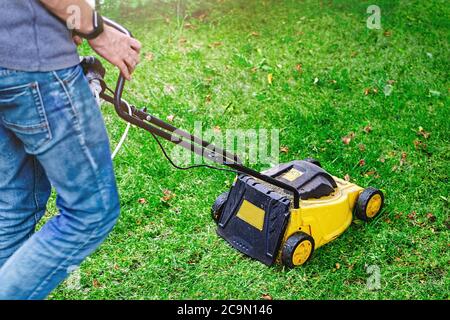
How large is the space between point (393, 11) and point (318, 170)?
2514mm

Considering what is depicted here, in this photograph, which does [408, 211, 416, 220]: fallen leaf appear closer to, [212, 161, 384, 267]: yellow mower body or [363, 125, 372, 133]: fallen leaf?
[212, 161, 384, 267]: yellow mower body

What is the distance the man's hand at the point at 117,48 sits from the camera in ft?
5.77

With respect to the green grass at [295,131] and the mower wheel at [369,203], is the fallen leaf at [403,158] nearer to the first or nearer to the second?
the green grass at [295,131]

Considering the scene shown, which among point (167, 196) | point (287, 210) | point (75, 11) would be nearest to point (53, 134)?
point (75, 11)

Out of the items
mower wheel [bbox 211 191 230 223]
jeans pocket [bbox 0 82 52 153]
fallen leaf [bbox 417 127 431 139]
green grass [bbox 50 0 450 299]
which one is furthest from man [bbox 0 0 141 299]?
fallen leaf [bbox 417 127 431 139]

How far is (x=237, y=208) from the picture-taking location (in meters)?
2.64

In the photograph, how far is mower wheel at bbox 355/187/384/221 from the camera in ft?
9.08

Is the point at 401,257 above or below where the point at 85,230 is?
below

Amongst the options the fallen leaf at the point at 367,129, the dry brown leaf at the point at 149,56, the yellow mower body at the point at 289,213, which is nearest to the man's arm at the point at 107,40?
the yellow mower body at the point at 289,213

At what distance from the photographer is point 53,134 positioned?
63.4 inches

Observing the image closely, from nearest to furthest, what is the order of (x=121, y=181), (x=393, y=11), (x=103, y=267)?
(x=103, y=267) < (x=121, y=181) < (x=393, y=11)

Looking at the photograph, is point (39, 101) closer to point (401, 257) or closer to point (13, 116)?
point (13, 116)

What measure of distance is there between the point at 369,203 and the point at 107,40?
1.46 meters
